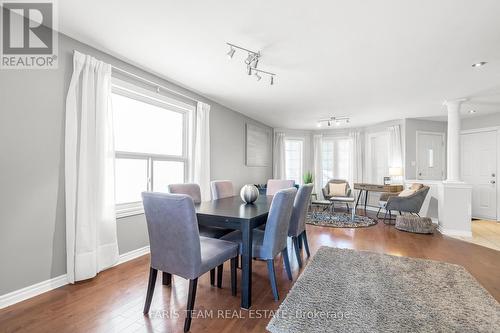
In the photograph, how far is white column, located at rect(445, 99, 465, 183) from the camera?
13.8 feet

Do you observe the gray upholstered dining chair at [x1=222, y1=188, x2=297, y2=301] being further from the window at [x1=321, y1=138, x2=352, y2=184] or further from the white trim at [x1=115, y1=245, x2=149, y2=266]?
the window at [x1=321, y1=138, x2=352, y2=184]

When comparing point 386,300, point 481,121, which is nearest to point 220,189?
point 386,300

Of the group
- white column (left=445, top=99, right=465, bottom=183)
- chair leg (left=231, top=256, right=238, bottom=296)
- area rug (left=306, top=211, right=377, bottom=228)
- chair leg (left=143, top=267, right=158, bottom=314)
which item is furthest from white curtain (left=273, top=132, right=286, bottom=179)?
chair leg (left=143, top=267, right=158, bottom=314)

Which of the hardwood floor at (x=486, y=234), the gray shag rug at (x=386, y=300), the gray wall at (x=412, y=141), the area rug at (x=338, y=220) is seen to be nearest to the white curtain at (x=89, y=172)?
the gray shag rug at (x=386, y=300)

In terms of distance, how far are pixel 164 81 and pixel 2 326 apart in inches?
116

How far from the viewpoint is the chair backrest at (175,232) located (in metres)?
1.60

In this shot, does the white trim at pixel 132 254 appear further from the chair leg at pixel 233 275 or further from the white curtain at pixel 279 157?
the white curtain at pixel 279 157

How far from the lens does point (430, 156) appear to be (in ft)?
19.5

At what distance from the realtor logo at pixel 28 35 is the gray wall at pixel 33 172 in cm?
7

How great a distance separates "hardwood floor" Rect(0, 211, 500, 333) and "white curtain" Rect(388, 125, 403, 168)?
10.1 feet

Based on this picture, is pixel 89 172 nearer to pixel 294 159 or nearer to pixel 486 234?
pixel 294 159

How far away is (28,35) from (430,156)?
7.48 m

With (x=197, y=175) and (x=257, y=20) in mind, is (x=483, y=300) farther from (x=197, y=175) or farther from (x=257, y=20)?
(x=197, y=175)

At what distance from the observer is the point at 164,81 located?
3422 mm
